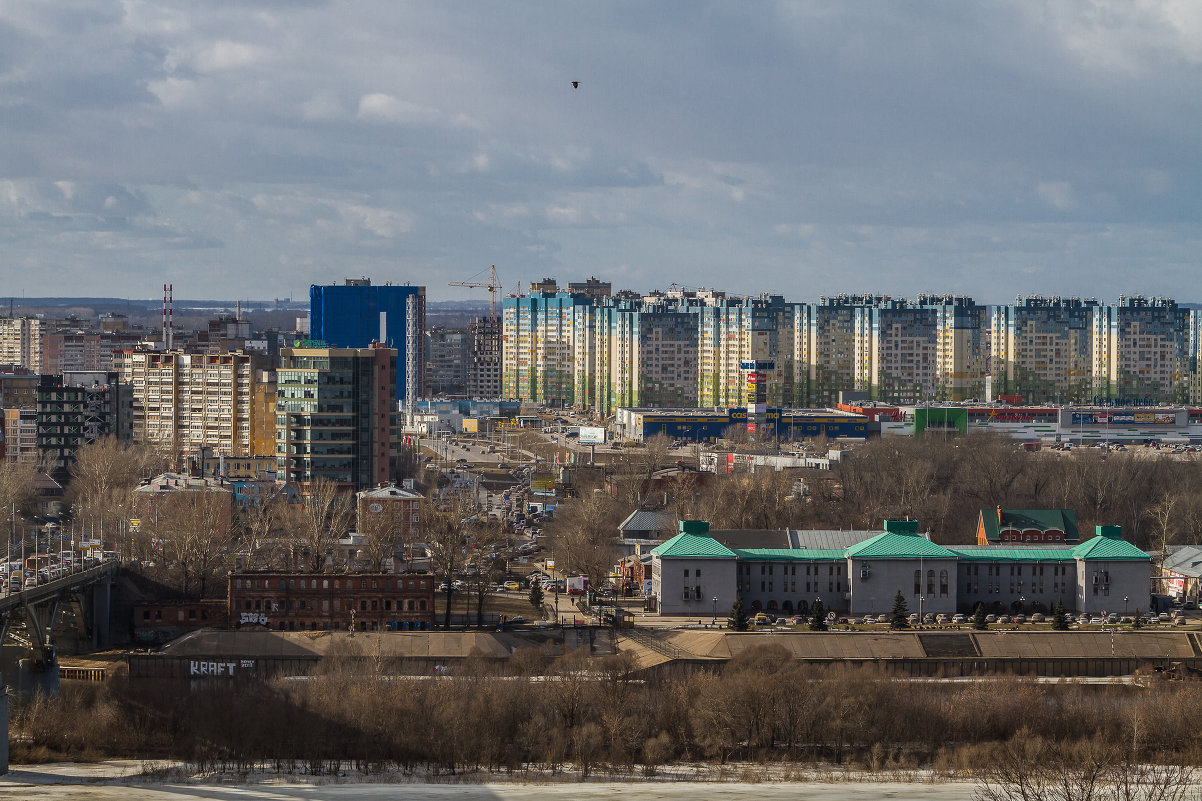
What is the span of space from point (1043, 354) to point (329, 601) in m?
91.1

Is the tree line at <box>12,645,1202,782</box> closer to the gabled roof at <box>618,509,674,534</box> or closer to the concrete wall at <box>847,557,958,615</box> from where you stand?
the concrete wall at <box>847,557,958,615</box>

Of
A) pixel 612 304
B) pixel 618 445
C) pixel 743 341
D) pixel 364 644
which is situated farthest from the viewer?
pixel 612 304

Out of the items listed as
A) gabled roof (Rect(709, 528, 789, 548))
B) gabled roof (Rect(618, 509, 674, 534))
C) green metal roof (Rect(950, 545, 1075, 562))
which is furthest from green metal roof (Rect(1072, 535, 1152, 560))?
gabled roof (Rect(618, 509, 674, 534))

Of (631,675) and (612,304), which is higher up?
(612,304)

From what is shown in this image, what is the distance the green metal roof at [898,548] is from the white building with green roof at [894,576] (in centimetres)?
3

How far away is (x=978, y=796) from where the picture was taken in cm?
3281

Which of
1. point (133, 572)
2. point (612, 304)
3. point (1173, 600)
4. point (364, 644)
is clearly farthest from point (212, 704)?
point (612, 304)

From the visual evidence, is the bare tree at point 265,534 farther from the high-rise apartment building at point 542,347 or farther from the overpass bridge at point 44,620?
the high-rise apartment building at point 542,347

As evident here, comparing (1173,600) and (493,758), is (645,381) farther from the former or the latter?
(493,758)

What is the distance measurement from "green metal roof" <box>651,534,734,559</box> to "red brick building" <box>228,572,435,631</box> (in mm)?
6553

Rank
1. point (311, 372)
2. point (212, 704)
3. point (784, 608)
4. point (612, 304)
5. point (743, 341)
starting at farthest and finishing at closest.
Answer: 1. point (612, 304)
2. point (743, 341)
3. point (311, 372)
4. point (784, 608)
5. point (212, 704)

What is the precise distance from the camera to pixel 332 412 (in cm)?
6856

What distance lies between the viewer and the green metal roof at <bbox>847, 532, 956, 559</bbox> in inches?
1937

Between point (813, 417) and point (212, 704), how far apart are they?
66.7 m
